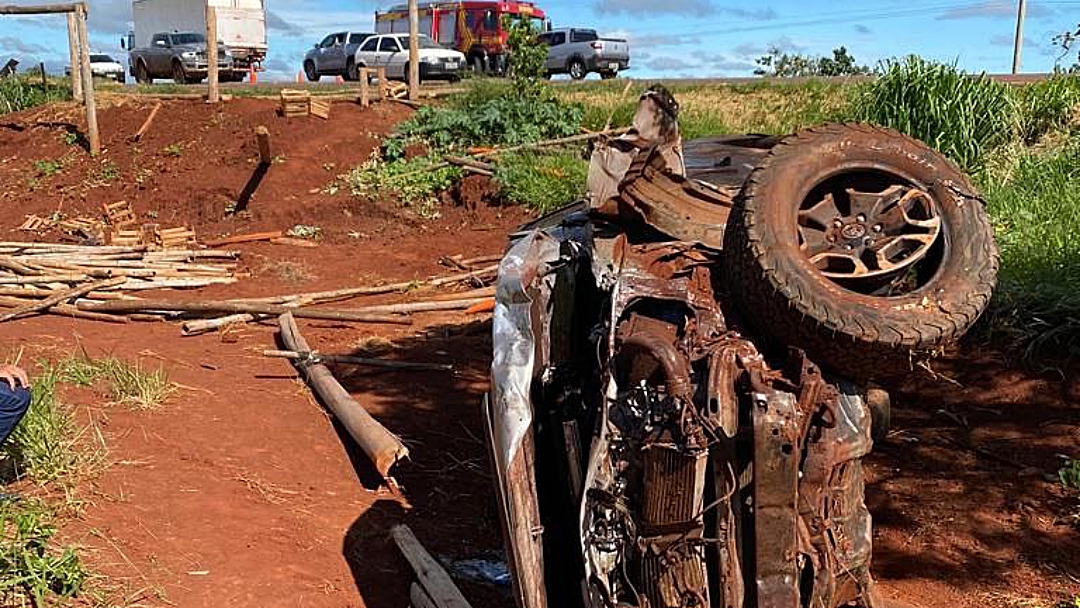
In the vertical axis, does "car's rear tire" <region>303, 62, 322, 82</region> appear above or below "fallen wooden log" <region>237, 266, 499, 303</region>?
above

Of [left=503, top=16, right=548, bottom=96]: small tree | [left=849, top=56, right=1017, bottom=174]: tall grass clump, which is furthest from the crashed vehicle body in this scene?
[left=503, top=16, right=548, bottom=96]: small tree

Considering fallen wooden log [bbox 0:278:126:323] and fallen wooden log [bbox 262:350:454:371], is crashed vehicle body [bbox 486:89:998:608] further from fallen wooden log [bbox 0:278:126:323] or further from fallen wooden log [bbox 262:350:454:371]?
fallen wooden log [bbox 0:278:126:323]

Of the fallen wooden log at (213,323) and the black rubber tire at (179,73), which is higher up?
the black rubber tire at (179,73)

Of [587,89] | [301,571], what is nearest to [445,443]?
[301,571]

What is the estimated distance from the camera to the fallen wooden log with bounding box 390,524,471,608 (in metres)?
4.29

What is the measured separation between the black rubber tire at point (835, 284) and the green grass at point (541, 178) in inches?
348

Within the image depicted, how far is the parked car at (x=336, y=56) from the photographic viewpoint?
91.8ft

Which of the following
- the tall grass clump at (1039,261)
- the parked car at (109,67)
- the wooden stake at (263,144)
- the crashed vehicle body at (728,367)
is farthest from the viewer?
the parked car at (109,67)

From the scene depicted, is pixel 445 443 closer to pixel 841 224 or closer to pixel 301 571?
pixel 301 571

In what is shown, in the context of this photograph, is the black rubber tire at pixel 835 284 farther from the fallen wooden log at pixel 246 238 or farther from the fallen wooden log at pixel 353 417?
the fallen wooden log at pixel 246 238

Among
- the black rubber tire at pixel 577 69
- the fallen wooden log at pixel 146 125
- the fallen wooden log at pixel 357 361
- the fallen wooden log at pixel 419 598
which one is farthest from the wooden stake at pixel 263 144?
the black rubber tire at pixel 577 69

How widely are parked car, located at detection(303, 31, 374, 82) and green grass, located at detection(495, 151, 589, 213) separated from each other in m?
14.9

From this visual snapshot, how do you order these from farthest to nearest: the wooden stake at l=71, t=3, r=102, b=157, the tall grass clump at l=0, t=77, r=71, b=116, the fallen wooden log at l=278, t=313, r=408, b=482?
1. the tall grass clump at l=0, t=77, r=71, b=116
2. the wooden stake at l=71, t=3, r=102, b=157
3. the fallen wooden log at l=278, t=313, r=408, b=482

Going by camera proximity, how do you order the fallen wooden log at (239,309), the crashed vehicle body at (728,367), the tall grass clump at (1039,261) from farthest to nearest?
the fallen wooden log at (239,309) → the tall grass clump at (1039,261) → the crashed vehicle body at (728,367)
